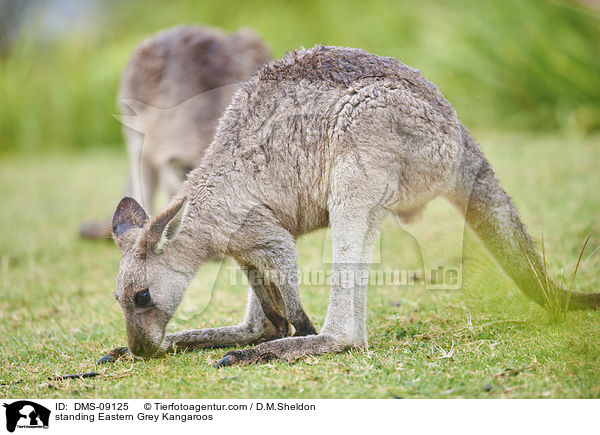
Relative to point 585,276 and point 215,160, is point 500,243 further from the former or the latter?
point 215,160

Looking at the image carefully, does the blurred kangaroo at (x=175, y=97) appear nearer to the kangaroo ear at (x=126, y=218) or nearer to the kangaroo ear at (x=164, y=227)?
the kangaroo ear at (x=126, y=218)

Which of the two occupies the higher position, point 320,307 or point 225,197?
point 225,197

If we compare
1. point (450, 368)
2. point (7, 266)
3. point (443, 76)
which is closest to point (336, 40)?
point (443, 76)

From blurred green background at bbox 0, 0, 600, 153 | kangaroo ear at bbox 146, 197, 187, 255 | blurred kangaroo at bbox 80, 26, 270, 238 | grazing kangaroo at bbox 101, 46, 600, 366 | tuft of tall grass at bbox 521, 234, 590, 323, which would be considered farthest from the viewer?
blurred green background at bbox 0, 0, 600, 153

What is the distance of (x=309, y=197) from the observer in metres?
3.44

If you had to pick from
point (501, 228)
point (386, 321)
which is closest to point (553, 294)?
point (501, 228)

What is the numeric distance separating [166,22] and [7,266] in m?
7.39

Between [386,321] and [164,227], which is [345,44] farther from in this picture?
[164,227]

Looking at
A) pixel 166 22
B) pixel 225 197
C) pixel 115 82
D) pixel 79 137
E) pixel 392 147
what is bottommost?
pixel 225 197

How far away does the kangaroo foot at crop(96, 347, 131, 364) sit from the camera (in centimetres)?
322

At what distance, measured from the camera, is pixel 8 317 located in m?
4.35
